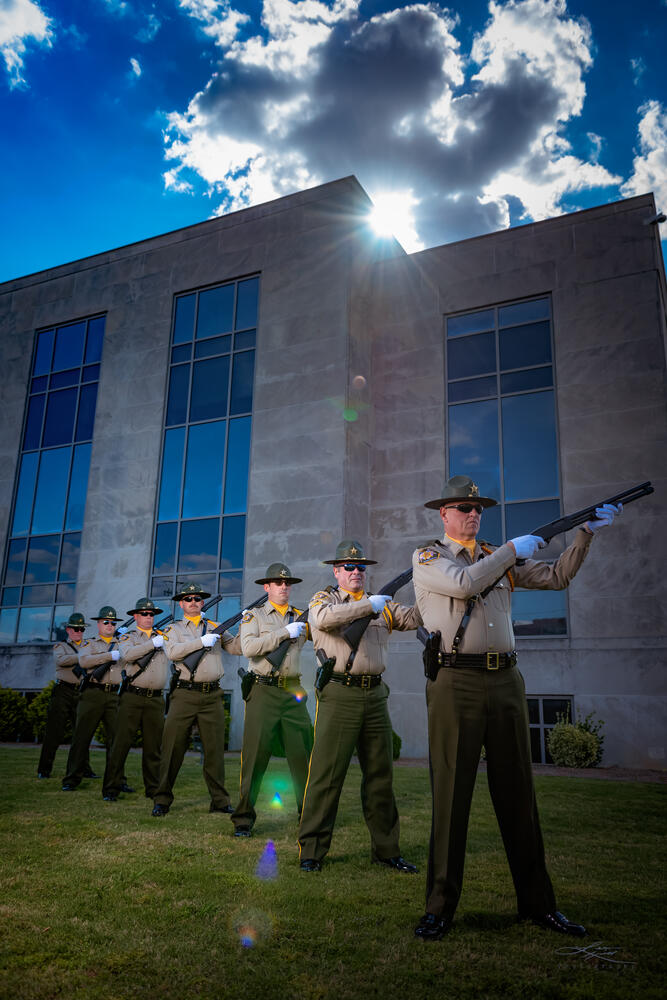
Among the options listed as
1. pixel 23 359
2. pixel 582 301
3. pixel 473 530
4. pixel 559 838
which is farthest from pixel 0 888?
pixel 23 359

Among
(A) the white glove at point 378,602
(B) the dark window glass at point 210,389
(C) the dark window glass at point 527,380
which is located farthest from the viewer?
(B) the dark window glass at point 210,389

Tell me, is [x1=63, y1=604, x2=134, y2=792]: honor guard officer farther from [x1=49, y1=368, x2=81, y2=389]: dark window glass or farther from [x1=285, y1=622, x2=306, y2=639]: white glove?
[x1=49, y1=368, x2=81, y2=389]: dark window glass

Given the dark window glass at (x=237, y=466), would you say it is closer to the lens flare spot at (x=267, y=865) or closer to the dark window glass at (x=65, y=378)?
the dark window glass at (x=65, y=378)

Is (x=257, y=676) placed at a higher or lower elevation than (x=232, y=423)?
lower

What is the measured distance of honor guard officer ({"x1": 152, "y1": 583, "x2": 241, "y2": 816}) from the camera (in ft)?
27.5

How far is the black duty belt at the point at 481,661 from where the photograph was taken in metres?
4.43

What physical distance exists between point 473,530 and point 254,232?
1781cm

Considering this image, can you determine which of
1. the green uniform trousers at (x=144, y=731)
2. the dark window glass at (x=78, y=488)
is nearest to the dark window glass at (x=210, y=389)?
the dark window glass at (x=78, y=488)

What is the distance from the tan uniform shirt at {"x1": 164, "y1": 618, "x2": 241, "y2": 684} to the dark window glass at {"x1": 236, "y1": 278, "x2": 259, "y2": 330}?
42.2ft

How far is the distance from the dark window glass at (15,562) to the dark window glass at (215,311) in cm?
860

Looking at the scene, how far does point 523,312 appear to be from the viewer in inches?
709

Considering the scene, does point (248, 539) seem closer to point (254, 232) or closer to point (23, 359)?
point (254, 232)

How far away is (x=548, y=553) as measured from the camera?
53.7 ft

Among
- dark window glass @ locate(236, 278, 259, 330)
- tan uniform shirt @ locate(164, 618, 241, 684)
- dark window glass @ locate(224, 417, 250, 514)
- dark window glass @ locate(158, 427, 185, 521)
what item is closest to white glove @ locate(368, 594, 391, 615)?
tan uniform shirt @ locate(164, 618, 241, 684)
